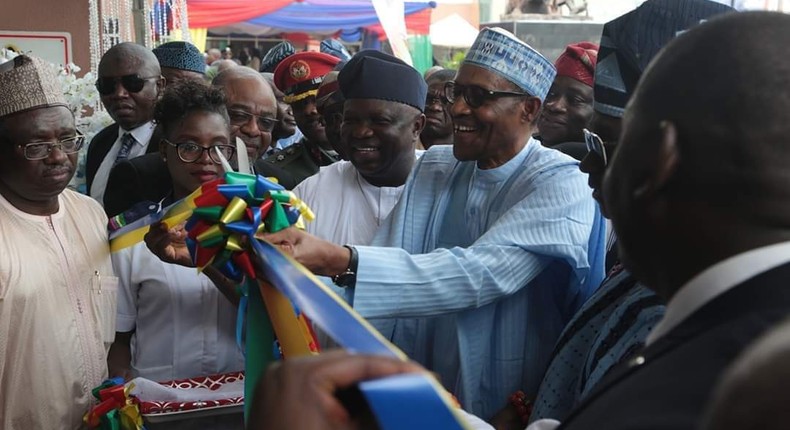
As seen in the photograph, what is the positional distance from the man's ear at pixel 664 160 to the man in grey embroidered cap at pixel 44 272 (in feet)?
6.25

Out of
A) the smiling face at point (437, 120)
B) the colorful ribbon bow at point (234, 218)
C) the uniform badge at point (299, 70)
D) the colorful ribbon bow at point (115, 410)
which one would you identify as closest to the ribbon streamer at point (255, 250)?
the colorful ribbon bow at point (234, 218)

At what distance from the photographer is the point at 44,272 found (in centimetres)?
251

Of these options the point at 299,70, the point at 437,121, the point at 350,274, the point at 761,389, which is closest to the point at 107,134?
the point at 299,70

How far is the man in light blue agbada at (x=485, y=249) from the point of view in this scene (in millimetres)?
2492

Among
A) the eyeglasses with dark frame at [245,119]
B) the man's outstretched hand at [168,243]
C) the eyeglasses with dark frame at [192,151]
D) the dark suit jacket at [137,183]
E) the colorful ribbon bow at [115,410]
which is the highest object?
the eyeglasses with dark frame at [192,151]

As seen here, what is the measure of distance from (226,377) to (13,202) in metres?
0.83

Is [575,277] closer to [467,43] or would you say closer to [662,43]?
[662,43]

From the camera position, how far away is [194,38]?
17.8 metres

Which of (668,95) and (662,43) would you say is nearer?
(668,95)

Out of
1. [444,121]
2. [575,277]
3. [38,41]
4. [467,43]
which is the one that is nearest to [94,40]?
[38,41]

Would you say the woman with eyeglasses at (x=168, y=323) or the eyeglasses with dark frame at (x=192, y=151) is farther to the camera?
the eyeglasses with dark frame at (x=192, y=151)

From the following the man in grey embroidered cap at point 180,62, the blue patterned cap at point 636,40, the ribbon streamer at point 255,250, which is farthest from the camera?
the man in grey embroidered cap at point 180,62

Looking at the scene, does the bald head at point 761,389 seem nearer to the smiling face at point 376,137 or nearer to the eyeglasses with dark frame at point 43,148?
the eyeglasses with dark frame at point 43,148

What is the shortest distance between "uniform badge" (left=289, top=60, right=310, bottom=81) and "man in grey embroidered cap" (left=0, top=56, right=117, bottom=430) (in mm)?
2451
